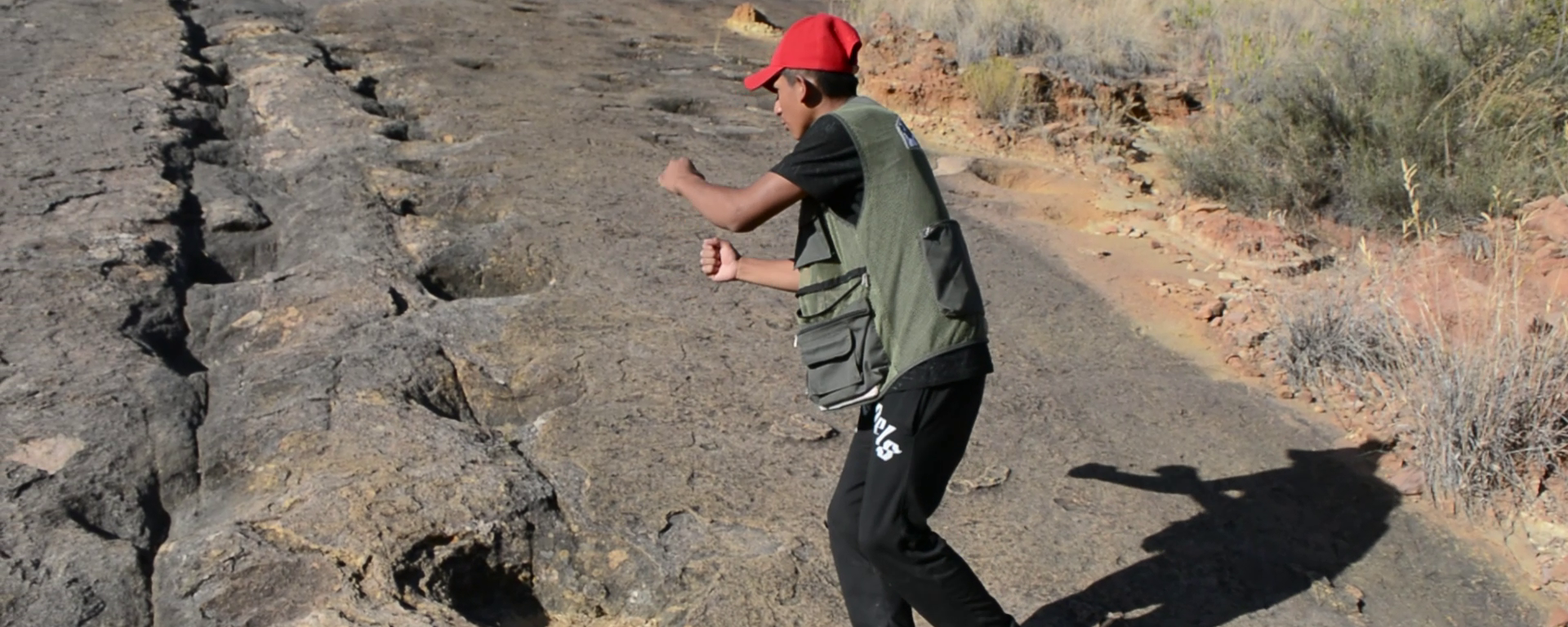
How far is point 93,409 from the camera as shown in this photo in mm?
3318

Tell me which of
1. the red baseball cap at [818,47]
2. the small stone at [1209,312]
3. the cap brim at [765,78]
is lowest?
the small stone at [1209,312]

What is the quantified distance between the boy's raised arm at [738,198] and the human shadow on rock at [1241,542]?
115 cm

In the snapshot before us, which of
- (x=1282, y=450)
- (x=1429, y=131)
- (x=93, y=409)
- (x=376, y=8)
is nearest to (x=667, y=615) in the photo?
(x=93, y=409)

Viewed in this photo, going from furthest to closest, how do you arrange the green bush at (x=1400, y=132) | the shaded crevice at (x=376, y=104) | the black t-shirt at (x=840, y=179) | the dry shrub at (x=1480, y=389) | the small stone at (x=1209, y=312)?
the shaded crevice at (x=376, y=104) → the green bush at (x=1400, y=132) → the small stone at (x=1209, y=312) → the dry shrub at (x=1480, y=389) → the black t-shirt at (x=840, y=179)

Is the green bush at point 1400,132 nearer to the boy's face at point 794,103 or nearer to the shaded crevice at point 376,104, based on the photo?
the shaded crevice at point 376,104

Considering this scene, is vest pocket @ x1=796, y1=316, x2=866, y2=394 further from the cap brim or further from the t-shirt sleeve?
the cap brim

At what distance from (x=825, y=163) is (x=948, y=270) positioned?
0.98ft

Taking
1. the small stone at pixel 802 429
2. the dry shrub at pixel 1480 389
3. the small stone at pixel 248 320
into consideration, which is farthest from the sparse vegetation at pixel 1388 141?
the small stone at pixel 248 320

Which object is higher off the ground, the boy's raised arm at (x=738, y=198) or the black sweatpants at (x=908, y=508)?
the boy's raised arm at (x=738, y=198)

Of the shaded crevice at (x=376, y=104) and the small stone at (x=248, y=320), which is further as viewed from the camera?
the shaded crevice at (x=376, y=104)

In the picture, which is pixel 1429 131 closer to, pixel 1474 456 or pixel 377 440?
pixel 1474 456

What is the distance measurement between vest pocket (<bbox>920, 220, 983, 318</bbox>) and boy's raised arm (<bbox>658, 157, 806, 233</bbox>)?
25 centimetres

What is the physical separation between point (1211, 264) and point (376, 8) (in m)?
6.47

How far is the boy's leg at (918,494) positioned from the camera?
241 centimetres
